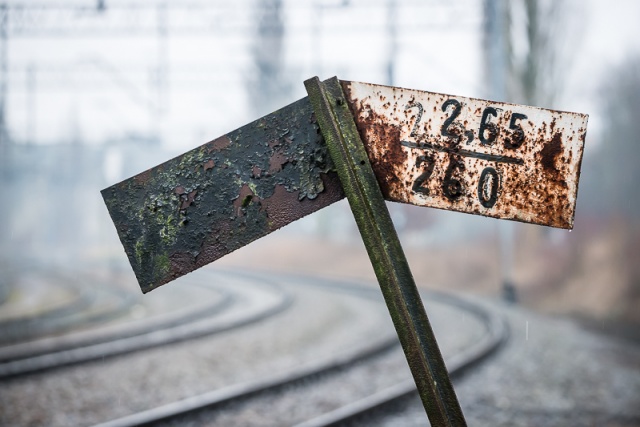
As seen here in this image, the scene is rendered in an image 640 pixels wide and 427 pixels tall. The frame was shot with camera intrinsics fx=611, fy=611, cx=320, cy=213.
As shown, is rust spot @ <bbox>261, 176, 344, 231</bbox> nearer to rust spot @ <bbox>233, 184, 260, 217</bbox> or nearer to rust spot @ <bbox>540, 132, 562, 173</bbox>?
rust spot @ <bbox>233, 184, 260, 217</bbox>

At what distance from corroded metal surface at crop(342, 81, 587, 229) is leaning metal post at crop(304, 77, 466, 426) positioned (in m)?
0.06

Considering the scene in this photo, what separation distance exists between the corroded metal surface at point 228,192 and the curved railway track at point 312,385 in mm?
2848

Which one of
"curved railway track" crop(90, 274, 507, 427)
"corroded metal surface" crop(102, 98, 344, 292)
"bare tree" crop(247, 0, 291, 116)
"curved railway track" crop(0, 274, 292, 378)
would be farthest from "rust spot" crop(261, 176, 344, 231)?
"bare tree" crop(247, 0, 291, 116)

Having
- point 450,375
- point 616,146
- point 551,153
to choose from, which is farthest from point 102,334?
point 616,146

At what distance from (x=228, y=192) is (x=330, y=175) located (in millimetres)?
277

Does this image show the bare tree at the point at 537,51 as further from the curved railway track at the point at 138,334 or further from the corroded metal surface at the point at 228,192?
the corroded metal surface at the point at 228,192

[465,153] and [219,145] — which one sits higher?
[465,153]

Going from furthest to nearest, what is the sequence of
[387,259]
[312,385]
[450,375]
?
1. [450,375]
2. [312,385]
3. [387,259]

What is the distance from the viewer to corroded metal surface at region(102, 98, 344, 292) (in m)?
1.61

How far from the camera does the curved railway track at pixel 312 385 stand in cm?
438

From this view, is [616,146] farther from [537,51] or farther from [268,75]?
[268,75]

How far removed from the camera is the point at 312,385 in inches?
223

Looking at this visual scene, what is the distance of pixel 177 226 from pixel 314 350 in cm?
624

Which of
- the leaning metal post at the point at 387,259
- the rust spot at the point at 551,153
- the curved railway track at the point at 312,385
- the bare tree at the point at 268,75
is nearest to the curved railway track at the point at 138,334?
the curved railway track at the point at 312,385
